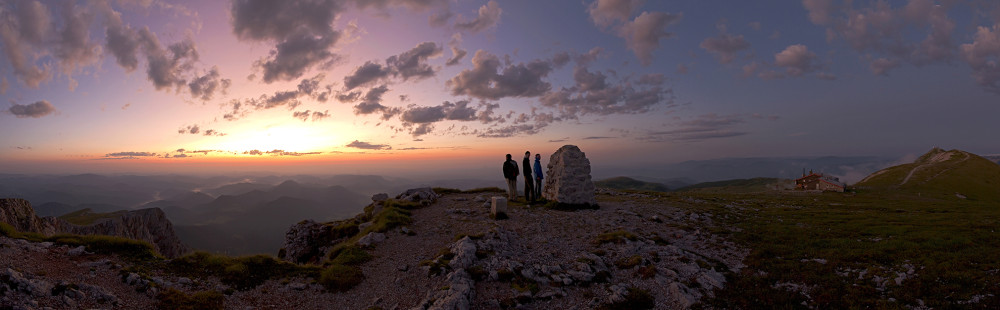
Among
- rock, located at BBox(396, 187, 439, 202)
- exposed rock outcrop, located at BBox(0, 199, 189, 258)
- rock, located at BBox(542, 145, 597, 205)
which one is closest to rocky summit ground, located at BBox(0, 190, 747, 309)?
rock, located at BBox(542, 145, 597, 205)

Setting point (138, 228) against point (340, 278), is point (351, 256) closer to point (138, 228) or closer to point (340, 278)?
point (340, 278)

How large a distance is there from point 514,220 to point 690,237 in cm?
1105

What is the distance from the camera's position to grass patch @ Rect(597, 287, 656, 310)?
1156 cm

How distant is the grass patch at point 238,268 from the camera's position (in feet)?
43.9

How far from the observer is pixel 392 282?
14.4 m

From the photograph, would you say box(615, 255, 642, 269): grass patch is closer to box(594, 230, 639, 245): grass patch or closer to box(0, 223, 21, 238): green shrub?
box(594, 230, 639, 245): grass patch

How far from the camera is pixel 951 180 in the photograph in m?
84.7

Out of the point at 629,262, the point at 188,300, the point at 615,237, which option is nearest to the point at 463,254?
the point at 629,262

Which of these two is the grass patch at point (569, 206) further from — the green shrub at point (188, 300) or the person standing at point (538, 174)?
the green shrub at point (188, 300)

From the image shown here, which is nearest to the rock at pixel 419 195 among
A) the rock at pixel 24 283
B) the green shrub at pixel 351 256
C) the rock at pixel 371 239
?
the rock at pixel 371 239

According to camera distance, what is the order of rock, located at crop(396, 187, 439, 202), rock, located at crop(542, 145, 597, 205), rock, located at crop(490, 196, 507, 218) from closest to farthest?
rock, located at crop(490, 196, 507, 218), rock, located at crop(542, 145, 597, 205), rock, located at crop(396, 187, 439, 202)

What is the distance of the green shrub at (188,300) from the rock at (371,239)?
7241 millimetres

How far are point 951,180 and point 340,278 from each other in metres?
135

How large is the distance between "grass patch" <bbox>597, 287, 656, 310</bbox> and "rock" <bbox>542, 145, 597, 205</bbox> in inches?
665
